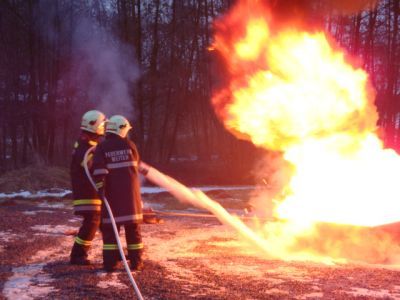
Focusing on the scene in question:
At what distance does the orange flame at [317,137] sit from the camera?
340 inches

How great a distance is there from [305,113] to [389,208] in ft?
8.88

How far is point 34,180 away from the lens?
1850cm

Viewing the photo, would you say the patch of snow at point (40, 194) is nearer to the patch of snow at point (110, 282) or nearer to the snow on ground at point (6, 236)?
the snow on ground at point (6, 236)

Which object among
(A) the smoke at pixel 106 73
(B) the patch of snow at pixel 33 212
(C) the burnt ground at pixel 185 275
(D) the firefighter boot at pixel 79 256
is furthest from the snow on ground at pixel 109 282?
(A) the smoke at pixel 106 73

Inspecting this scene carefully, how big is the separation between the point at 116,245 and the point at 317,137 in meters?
5.20

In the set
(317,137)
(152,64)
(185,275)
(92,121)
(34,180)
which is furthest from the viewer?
(152,64)

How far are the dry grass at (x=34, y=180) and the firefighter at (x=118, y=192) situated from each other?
A: 40.8ft

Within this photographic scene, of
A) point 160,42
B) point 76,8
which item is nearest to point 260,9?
point 76,8

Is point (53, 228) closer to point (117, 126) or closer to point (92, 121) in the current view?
point (92, 121)

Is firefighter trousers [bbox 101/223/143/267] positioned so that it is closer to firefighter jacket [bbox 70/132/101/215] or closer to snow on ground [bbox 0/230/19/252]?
firefighter jacket [bbox 70/132/101/215]

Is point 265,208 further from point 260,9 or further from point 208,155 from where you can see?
point 208,155

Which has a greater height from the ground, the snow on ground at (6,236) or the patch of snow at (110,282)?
the snow on ground at (6,236)

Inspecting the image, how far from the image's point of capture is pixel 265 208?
1295 cm

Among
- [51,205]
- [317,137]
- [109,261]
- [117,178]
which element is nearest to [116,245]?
[109,261]
